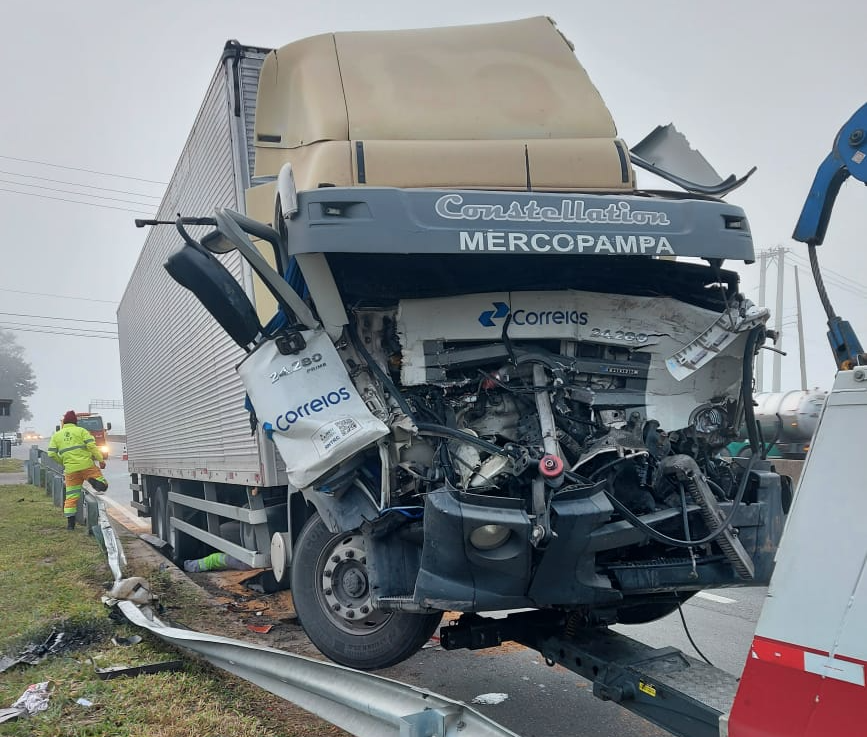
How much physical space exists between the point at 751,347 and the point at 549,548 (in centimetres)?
148

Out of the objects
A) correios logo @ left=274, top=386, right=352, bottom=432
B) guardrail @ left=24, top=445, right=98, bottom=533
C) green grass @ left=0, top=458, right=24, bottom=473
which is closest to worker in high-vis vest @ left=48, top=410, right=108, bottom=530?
guardrail @ left=24, top=445, right=98, bottom=533

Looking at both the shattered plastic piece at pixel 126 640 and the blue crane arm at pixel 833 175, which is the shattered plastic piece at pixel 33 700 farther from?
the blue crane arm at pixel 833 175

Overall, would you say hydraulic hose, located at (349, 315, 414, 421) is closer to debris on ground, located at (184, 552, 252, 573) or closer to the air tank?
debris on ground, located at (184, 552, 252, 573)

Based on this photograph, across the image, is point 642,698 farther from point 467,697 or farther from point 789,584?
point 467,697

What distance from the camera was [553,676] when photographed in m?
5.22

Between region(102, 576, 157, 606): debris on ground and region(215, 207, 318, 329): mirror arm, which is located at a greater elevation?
region(215, 207, 318, 329): mirror arm

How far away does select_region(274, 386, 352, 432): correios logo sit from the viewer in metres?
3.65

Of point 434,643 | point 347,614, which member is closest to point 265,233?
point 347,614

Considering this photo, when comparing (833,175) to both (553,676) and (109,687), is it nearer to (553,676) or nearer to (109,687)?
(553,676)

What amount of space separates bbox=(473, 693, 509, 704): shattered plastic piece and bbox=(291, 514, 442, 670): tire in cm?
101

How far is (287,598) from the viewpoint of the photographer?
741 cm

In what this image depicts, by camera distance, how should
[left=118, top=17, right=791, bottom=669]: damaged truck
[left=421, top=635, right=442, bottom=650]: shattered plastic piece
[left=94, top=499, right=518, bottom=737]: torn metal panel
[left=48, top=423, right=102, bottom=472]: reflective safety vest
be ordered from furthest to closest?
[left=48, top=423, right=102, bottom=472]: reflective safety vest
[left=421, top=635, right=442, bottom=650]: shattered plastic piece
[left=118, top=17, right=791, bottom=669]: damaged truck
[left=94, top=499, right=518, bottom=737]: torn metal panel

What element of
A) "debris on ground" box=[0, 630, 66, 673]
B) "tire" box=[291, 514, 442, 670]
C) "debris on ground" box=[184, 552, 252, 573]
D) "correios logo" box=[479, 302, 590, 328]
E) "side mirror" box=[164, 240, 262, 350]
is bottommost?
Result: "debris on ground" box=[184, 552, 252, 573]

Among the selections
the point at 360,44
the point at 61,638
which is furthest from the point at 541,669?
the point at 360,44
